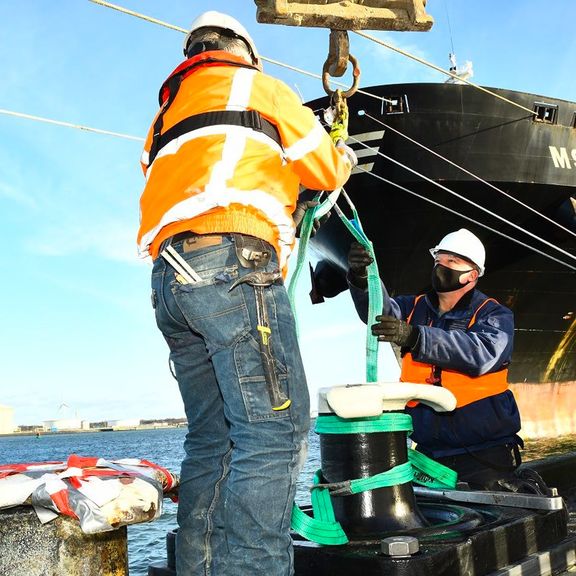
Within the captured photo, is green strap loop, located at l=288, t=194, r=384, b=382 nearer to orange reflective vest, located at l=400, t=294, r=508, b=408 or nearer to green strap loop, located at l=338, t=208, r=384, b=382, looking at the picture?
green strap loop, located at l=338, t=208, r=384, b=382

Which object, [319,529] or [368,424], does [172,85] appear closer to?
[368,424]

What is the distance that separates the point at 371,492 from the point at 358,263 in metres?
1.39

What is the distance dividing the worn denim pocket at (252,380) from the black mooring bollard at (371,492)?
0.85 metres

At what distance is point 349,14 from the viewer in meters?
2.92

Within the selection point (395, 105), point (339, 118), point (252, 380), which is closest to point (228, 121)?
point (252, 380)

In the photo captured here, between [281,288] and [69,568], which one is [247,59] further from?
[69,568]

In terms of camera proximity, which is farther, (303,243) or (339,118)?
(339,118)

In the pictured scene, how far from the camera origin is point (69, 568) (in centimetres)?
211

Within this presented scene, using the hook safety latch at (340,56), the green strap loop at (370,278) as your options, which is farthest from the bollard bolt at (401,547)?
the hook safety latch at (340,56)

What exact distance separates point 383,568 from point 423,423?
5.47ft

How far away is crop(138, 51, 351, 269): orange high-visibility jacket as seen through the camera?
205 cm

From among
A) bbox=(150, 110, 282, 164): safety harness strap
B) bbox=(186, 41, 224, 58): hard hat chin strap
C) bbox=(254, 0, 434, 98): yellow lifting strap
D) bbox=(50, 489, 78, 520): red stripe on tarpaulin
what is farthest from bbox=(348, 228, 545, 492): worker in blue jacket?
bbox=(50, 489, 78, 520): red stripe on tarpaulin

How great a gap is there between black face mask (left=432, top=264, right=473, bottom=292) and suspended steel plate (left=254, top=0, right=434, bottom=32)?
1517 millimetres

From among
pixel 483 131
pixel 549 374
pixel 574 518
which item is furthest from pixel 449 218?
pixel 574 518
